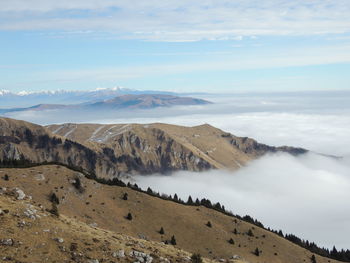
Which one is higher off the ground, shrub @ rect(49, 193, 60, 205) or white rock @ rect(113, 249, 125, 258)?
white rock @ rect(113, 249, 125, 258)

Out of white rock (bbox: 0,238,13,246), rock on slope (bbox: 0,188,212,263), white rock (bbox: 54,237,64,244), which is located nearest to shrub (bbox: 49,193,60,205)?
rock on slope (bbox: 0,188,212,263)

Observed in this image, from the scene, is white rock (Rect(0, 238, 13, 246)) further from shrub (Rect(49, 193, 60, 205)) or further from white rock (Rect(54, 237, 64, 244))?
shrub (Rect(49, 193, 60, 205))

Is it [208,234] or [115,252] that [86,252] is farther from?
[208,234]

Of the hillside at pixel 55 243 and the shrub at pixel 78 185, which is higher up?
the hillside at pixel 55 243

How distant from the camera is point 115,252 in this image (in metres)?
46.2

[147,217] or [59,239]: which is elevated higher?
[59,239]

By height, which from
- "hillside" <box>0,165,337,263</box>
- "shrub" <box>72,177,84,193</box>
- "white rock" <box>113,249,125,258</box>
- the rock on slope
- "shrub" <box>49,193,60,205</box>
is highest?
the rock on slope

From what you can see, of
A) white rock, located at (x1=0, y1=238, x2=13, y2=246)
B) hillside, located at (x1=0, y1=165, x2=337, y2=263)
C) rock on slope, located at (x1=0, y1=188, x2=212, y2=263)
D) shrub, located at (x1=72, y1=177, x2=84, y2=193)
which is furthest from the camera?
shrub, located at (x1=72, y1=177, x2=84, y2=193)

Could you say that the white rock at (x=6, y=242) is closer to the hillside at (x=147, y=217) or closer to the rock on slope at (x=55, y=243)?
the rock on slope at (x=55, y=243)

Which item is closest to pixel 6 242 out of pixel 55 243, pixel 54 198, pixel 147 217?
pixel 55 243

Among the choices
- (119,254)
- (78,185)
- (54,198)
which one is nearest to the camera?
(119,254)

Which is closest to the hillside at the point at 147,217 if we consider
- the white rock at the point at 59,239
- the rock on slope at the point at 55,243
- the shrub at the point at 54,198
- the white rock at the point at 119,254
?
the shrub at the point at 54,198

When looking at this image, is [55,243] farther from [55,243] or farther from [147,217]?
[147,217]

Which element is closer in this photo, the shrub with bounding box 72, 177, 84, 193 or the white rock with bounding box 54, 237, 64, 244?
the white rock with bounding box 54, 237, 64, 244
